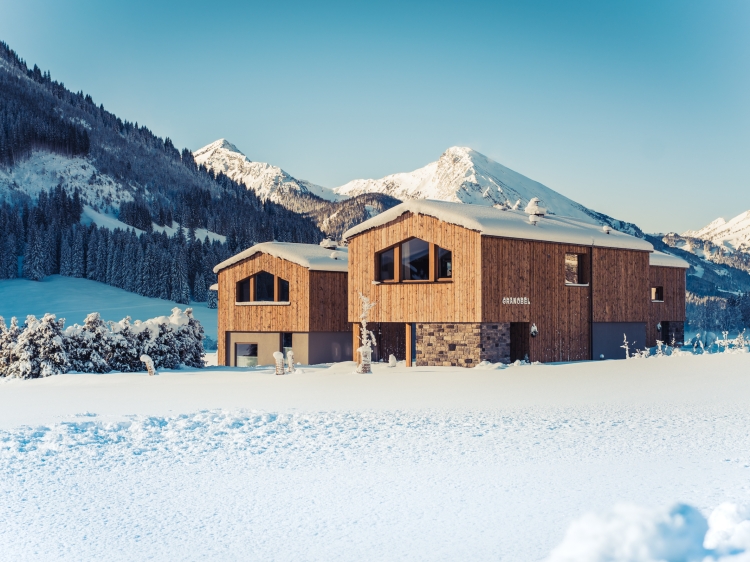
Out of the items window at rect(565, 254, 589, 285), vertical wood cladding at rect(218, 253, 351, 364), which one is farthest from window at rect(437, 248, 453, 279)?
vertical wood cladding at rect(218, 253, 351, 364)

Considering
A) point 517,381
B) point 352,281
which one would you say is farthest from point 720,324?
point 517,381

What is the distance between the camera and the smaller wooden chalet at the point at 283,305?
29469 millimetres

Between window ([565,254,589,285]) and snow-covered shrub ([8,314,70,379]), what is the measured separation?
16.6 m

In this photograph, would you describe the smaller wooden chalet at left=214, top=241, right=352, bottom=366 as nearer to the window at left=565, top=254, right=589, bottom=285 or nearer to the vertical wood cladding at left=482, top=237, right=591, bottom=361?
the vertical wood cladding at left=482, top=237, right=591, bottom=361

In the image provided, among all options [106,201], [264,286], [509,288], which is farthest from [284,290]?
[106,201]

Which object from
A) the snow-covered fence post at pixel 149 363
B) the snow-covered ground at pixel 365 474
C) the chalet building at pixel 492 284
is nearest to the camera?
the snow-covered ground at pixel 365 474

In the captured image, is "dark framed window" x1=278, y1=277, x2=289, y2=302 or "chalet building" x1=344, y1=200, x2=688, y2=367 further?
"dark framed window" x1=278, y1=277, x2=289, y2=302

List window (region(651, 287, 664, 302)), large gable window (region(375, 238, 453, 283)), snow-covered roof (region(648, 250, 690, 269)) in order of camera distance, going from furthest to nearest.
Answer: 1. window (region(651, 287, 664, 302))
2. snow-covered roof (region(648, 250, 690, 269))
3. large gable window (region(375, 238, 453, 283))

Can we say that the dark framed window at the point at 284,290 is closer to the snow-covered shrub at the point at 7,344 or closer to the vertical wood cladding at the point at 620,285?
the snow-covered shrub at the point at 7,344

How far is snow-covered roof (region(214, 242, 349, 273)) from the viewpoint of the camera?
29.3m

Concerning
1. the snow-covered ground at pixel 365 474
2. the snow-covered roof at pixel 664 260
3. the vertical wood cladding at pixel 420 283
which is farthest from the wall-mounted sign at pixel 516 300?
the snow-covered roof at pixel 664 260

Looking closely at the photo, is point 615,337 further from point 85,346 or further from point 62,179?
Result: point 62,179

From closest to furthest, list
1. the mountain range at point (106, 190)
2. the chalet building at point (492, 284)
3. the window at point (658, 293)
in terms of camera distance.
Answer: the chalet building at point (492, 284), the window at point (658, 293), the mountain range at point (106, 190)

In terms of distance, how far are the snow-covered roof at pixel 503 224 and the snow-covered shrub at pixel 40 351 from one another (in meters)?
9.78
